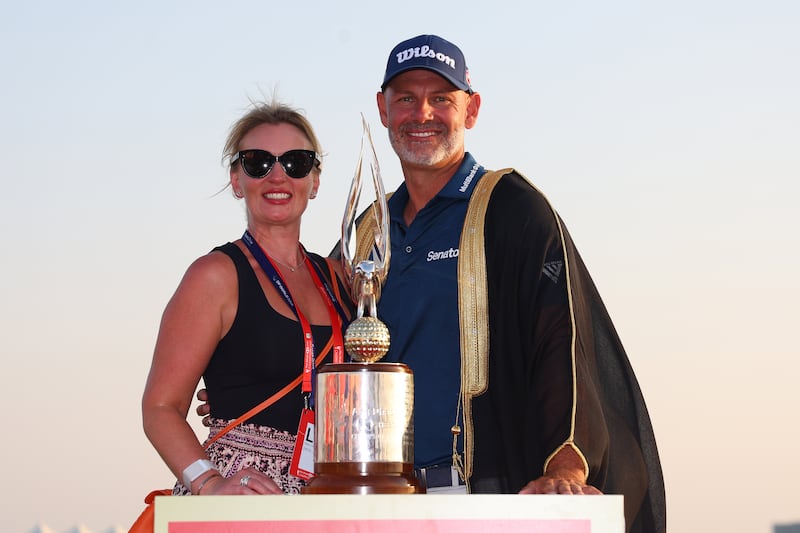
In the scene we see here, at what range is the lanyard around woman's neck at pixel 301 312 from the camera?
172 inches

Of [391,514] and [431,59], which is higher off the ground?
[431,59]

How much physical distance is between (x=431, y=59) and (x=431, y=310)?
3.92 feet

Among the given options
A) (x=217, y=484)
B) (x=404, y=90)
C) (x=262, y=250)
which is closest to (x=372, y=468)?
(x=217, y=484)

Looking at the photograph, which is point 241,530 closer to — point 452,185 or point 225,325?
point 225,325

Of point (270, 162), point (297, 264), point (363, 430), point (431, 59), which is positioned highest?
point (431, 59)

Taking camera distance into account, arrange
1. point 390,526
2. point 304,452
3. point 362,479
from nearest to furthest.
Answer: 1. point 390,526
2. point 362,479
3. point 304,452

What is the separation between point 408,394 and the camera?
10.9 feet

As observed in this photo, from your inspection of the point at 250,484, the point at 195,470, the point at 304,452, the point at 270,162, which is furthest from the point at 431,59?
the point at 250,484

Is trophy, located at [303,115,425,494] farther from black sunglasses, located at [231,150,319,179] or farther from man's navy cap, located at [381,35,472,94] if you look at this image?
man's navy cap, located at [381,35,472,94]

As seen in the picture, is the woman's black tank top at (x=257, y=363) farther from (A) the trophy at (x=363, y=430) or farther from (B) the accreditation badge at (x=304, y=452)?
(A) the trophy at (x=363, y=430)

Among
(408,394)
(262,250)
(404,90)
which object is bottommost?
(408,394)

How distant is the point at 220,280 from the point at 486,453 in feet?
4.28

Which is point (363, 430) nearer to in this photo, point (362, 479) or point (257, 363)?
point (362, 479)

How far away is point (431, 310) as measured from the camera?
453cm
